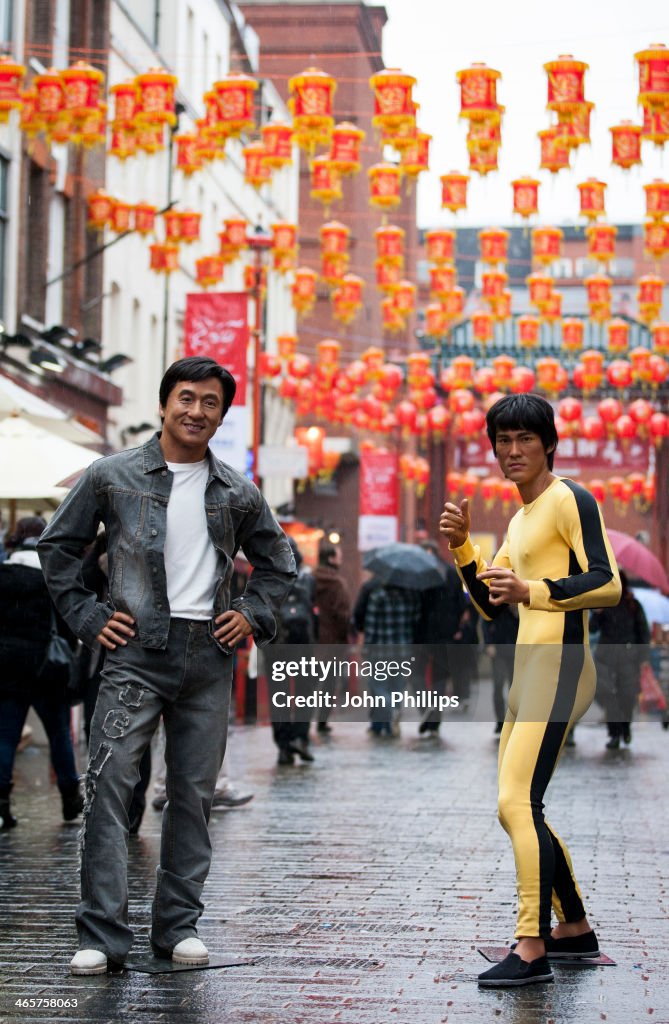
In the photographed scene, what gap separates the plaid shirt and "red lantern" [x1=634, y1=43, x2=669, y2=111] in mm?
5863

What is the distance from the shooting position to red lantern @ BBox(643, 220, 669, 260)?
24.8 m

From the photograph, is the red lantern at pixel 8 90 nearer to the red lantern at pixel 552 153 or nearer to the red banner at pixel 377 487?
the red lantern at pixel 552 153

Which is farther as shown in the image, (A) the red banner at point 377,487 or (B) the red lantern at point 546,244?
(A) the red banner at point 377,487

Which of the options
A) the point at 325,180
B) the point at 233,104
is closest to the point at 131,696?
the point at 233,104

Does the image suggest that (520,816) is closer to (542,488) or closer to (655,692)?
(542,488)

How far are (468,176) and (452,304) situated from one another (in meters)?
7.32

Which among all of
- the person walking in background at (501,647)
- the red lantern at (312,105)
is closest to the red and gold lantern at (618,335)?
the red lantern at (312,105)

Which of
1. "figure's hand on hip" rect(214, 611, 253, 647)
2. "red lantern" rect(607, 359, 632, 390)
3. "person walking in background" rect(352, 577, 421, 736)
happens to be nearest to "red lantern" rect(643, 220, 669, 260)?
"person walking in background" rect(352, 577, 421, 736)

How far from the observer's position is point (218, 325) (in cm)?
2406

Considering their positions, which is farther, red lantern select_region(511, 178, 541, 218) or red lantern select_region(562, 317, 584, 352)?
red lantern select_region(562, 317, 584, 352)

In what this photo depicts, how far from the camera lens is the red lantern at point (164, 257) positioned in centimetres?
3080

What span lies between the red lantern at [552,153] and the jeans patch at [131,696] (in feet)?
53.0

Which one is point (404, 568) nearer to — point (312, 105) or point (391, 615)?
point (391, 615)

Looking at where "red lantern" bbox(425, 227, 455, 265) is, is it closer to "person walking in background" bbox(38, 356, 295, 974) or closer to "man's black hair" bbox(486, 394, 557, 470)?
"man's black hair" bbox(486, 394, 557, 470)
